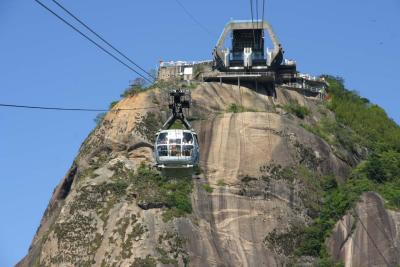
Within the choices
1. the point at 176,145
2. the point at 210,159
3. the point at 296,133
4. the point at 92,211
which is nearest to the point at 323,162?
the point at 296,133

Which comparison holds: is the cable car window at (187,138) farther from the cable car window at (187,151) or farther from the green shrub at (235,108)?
the green shrub at (235,108)

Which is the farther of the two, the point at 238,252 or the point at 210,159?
the point at 210,159

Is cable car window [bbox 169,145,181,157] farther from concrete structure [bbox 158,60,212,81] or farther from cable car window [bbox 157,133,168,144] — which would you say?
concrete structure [bbox 158,60,212,81]

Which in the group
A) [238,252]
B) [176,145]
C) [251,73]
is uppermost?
[251,73]

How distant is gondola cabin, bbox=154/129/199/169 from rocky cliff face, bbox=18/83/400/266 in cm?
2234

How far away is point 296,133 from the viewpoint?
109 meters

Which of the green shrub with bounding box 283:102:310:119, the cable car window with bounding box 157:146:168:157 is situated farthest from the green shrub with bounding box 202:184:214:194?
the cable car window with bounding box 157:146:168:157

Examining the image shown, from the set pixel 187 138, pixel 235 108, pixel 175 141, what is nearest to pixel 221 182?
pixel 235 108

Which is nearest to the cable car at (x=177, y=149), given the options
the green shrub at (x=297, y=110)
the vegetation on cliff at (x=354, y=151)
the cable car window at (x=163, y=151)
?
the cable car window at (x=163, y=151)

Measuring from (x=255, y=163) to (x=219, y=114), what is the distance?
640cm

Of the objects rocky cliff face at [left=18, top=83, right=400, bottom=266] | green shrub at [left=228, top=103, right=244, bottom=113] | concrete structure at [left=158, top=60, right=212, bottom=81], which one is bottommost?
rocky cliff face at [left=18, top=83, right=400, bottom=266]

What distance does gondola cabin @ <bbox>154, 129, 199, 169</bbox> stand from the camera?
236 ft

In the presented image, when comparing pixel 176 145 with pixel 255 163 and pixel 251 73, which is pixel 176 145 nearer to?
pixel 255 163

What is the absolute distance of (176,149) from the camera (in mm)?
72125
